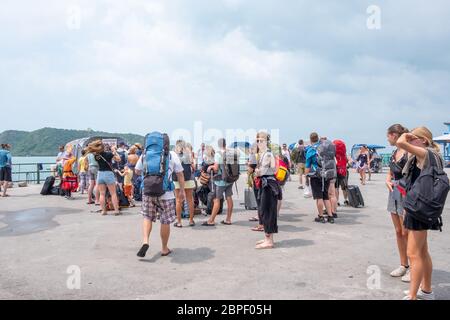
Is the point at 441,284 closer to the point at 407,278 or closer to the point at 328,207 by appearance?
the point at 407,278

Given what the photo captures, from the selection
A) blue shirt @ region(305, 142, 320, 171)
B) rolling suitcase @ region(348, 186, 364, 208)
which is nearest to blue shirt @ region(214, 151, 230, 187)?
blue shirt @ region(305, 142, 320, 171)

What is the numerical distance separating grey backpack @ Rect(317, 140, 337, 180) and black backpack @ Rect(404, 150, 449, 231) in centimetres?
403

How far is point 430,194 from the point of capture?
3338 millimetres

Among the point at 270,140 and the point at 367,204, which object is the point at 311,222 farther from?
the point at 367,204

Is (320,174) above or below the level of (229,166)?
below

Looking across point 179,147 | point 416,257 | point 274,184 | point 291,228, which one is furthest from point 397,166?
point 179,147

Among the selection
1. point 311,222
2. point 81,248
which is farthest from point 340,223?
point 81,248

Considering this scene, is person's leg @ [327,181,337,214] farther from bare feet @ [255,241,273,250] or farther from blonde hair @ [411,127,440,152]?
blonde hair @ [411,127,440,152]

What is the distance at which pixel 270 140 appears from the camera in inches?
244

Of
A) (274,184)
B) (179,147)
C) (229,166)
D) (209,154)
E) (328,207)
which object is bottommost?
(328,207)

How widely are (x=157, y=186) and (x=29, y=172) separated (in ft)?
55.9

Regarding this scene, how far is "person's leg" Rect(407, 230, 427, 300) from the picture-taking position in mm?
3455

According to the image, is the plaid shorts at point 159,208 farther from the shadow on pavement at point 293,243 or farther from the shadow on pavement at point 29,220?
the shadow on pavement at point 29,220
